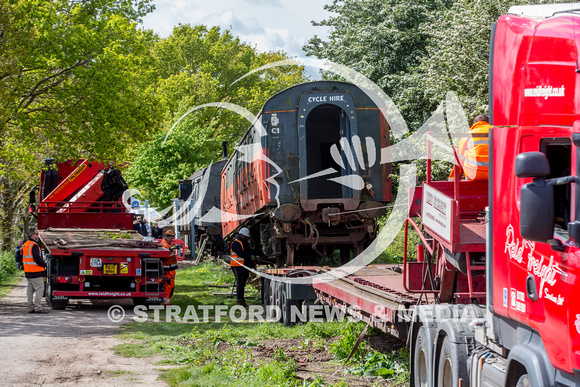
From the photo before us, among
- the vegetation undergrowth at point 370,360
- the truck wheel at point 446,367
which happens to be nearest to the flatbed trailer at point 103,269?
the vegetation undergrowth at point 370,360

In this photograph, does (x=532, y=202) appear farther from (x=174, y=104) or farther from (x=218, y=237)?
(x=174, y=104)

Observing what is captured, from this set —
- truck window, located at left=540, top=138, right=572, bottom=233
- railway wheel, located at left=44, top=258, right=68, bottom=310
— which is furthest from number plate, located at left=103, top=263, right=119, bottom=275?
truck window, located at left=540, top=138, right=572, bottom=233

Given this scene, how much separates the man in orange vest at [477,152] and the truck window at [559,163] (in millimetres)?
1654

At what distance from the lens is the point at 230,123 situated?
45.9m

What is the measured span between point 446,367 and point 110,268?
10486 millimetres

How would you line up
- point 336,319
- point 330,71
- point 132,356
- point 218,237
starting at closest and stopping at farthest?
point 132,356 → point 336,319 → point 330,71 → point 218,237

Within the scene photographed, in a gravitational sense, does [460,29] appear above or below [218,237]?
above

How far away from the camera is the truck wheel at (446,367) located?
19.5 ft

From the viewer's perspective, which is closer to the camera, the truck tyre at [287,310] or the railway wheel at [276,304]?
the truck tyre at [287,310]

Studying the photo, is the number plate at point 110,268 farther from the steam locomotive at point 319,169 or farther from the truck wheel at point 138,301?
the steam locomotive at point 319,169

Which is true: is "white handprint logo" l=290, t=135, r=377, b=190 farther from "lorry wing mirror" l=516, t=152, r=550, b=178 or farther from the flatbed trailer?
"lorry wing mirror" l=516, t=152, r=550, b=178

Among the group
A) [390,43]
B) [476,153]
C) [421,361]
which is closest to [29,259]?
Result: [421,361]

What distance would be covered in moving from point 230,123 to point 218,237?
634 inches

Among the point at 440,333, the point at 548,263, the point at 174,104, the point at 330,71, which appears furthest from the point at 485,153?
the point at 174,104
